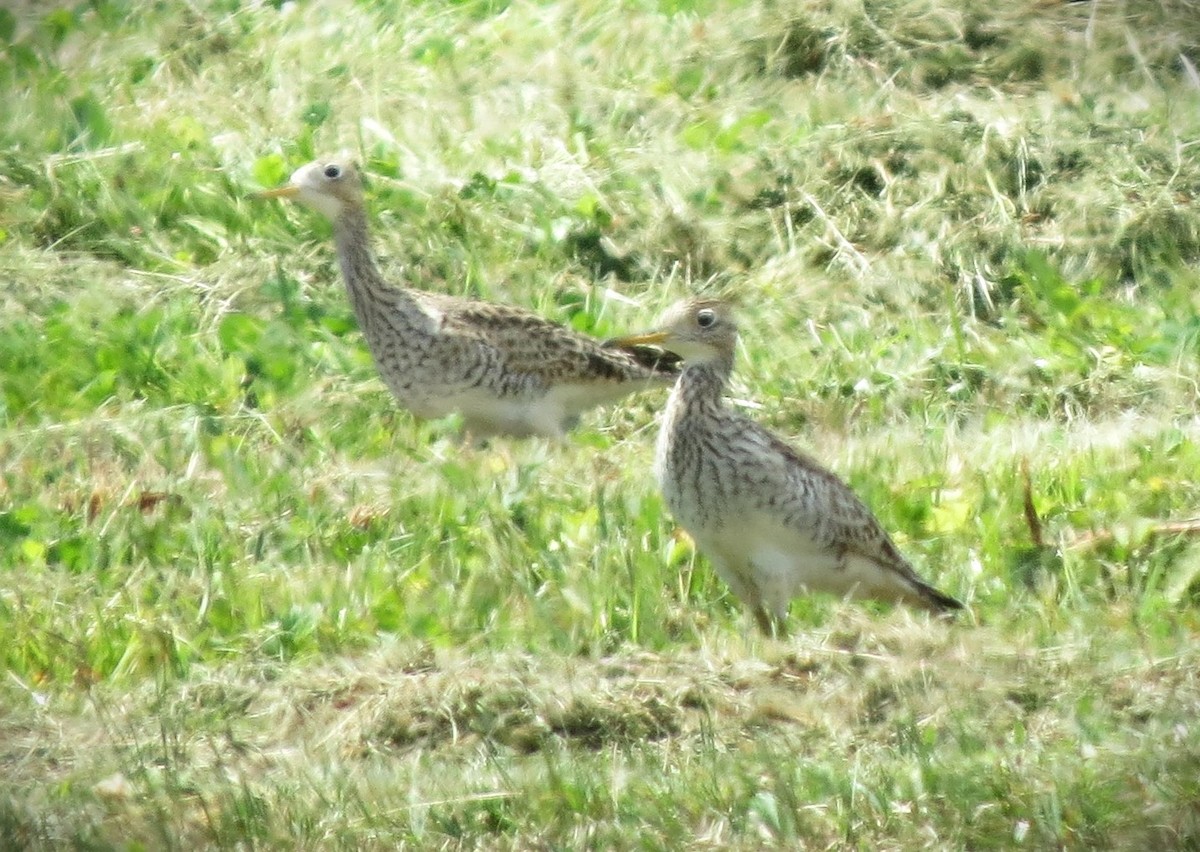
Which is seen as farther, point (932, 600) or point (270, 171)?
point (270, 171)

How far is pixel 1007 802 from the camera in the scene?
16.6 feet

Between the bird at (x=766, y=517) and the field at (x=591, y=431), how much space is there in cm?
17

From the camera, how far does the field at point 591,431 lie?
5.52 m

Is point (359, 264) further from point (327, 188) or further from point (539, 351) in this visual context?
point (539, 351)

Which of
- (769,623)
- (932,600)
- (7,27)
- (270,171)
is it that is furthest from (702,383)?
(7,27)

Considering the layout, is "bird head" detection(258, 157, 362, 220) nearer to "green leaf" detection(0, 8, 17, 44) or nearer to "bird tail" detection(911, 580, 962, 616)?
"bird tail" detection(911, 580, 962, 616)

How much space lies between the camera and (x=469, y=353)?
907cm

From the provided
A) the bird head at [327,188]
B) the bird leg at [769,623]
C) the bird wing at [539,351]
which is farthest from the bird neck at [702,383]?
the bird head at [327,188]

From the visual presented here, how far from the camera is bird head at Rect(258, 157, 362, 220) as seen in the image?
941cm

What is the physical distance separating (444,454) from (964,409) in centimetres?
204

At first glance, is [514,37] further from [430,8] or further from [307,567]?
[307,567]

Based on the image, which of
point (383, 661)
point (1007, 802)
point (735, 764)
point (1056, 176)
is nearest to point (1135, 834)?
point (1007, 802)

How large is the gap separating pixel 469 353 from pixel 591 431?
2.15 feet

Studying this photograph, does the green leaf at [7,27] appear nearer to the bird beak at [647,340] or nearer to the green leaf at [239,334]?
the green leaf at [239,334]
